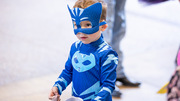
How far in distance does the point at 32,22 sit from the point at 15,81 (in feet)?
8.39

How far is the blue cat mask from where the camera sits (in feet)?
4.96

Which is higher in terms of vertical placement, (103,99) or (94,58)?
(94,58)

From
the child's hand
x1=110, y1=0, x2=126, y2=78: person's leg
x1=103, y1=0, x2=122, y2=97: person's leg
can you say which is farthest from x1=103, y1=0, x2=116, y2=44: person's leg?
the child's hand

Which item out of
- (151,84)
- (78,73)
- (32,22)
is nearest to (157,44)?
(151,84)

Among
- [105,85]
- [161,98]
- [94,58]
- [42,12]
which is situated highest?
[42,12]

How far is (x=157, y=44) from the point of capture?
4.89m

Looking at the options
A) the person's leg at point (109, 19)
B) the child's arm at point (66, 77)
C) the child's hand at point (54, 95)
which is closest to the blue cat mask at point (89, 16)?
the child's arm at point (66, 77)

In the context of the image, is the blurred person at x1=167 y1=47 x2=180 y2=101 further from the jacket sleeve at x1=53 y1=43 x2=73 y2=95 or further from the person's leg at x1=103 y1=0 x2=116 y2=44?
the person's leg at x1=103 y1=0 x2=116 y2=44

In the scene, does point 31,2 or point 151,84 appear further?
point 31,2

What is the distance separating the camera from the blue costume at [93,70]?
1525 mm

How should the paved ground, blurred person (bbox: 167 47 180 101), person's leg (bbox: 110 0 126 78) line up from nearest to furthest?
blurred person (bbox: 167 47 180 101)
person's leg (bbox: 110 0 126 78)
the paved ground

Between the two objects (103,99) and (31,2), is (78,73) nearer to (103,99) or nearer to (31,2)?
(103,99)

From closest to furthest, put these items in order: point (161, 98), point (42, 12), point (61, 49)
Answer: point (161, 98)
point (61, 49)
point (42, 12)

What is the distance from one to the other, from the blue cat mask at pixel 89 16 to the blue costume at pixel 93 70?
1 cm
